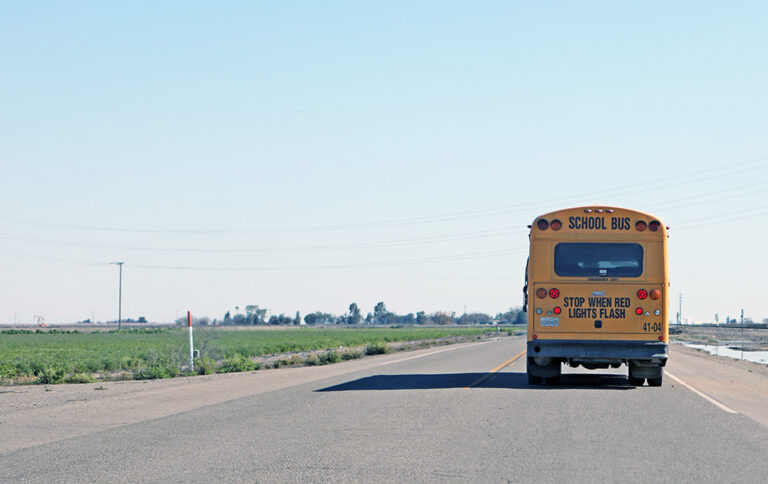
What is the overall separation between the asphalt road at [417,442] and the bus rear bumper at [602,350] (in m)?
1.02

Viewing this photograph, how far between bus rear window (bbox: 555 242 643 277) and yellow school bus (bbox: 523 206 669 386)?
0.8 inches

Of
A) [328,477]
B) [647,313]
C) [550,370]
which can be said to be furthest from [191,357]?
[328,477]

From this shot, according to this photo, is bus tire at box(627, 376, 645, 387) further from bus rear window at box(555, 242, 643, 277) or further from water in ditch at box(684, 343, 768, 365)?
water in ditch at box(684, 343, 768, 365)

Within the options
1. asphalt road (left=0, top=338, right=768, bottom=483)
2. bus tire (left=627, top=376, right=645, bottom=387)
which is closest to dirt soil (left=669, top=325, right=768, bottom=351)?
bus tire (left=627, top=376, right=645, bottom=387)

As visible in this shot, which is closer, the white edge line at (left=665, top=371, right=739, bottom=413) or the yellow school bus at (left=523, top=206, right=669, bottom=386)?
the white edge line at (left=665, top=371, right=739, bottom=413)

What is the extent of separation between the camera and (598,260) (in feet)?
58.4

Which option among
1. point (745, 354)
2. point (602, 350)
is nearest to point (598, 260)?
point (602, 350)

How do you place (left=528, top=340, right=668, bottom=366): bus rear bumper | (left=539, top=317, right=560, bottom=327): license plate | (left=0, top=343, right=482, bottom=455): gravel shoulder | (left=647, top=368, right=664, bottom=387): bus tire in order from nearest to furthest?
(left=0, top=343, right=482, bottom=455): gravel shoulder
(left=528, top=340, right=668, bottom=366): bus rear bumper
(left=539, top=317, right=560, bottom=327): license plate
(left=647, top=368, right=664, bottom=387): bus tire

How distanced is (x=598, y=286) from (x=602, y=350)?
1339 mm

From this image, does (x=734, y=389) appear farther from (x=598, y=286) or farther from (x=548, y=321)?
(x=548, y=321)

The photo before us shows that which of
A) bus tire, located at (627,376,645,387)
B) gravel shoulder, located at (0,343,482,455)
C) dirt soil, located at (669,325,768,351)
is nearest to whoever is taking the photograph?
gravel shoulder, located at (0,343,482,455)

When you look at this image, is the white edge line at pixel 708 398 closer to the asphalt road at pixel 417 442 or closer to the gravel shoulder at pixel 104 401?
the asphalt road at pixel 417 442

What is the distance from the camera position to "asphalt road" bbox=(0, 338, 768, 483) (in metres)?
8.29

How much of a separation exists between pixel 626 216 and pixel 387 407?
7142 mm
